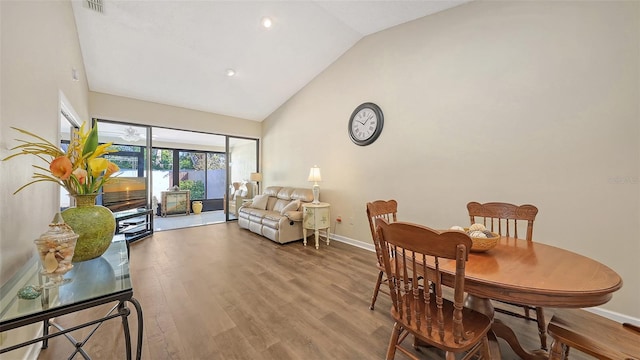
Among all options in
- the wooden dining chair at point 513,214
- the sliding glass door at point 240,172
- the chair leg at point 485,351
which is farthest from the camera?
the sliding glass door at point 240,172

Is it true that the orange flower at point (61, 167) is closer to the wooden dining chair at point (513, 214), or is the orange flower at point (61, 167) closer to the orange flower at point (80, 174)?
the orange flower at point (80, 174)

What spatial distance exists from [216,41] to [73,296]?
3.73 meters

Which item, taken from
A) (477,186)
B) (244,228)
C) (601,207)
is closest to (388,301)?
(477,186)

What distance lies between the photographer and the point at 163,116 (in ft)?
16.4

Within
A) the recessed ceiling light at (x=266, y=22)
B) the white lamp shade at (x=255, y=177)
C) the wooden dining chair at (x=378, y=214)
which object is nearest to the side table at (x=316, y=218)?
the wooden dining chair at (x=378, y=214)

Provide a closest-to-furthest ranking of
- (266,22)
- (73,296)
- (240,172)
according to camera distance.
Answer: (73,296), (266,22), (240,172)

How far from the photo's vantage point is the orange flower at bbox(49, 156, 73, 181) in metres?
1.26

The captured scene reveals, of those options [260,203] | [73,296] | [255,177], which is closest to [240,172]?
[255,177]

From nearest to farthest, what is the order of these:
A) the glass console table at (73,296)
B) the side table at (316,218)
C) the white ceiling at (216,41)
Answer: the glass console table at (73,296)
the white ceiling at (216,41)
the side table at (316,218)

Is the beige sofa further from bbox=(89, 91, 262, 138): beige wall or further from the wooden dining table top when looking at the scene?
the wooden dining table top

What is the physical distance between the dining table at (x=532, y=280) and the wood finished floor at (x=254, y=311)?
767 millimetres

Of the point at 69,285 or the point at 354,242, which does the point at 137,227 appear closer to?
the point at 69,285

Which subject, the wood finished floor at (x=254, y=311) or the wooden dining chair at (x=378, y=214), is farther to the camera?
the wooden dining chair at (x=378, y=214)

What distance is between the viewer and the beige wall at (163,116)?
4.37 metres
